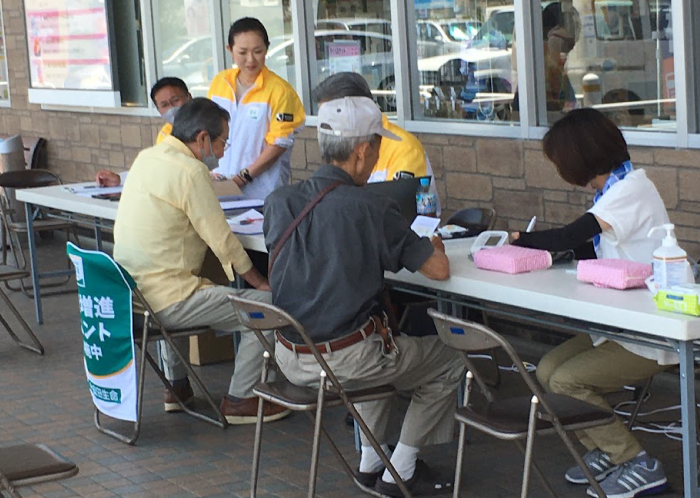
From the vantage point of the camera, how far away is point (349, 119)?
3957 mm

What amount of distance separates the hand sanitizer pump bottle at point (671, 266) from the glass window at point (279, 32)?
194 inches

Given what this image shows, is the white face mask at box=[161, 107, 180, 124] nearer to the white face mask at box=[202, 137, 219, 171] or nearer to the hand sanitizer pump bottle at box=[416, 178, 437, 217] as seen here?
the white face mask at box=[202, 137, 219, 171]

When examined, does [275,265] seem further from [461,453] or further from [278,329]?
[461,453]

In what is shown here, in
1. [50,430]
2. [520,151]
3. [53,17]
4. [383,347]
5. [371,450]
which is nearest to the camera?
[383,347]

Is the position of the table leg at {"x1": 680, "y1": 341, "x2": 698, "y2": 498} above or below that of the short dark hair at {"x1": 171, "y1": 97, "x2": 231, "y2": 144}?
below

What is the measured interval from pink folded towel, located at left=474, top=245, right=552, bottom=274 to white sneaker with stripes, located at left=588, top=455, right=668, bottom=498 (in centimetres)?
75

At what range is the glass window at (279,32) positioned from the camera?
818 centimetres

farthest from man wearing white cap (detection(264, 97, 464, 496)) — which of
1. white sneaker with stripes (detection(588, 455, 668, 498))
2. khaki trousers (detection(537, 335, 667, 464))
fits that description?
white sneaker with stripes (detection(588, 455, 668, 498))

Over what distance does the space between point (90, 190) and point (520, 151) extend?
2437mm

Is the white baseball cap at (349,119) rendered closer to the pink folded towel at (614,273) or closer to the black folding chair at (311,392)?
the black folding chair at (311,392)

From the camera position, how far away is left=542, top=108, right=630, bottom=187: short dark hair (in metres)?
4.01

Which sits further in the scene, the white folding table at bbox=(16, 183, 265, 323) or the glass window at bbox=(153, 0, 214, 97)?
the glass window at bbox=(153, 0, 214, 97)

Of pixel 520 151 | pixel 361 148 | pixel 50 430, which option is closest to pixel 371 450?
pixel 361 148

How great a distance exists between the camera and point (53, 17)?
35.9ft
